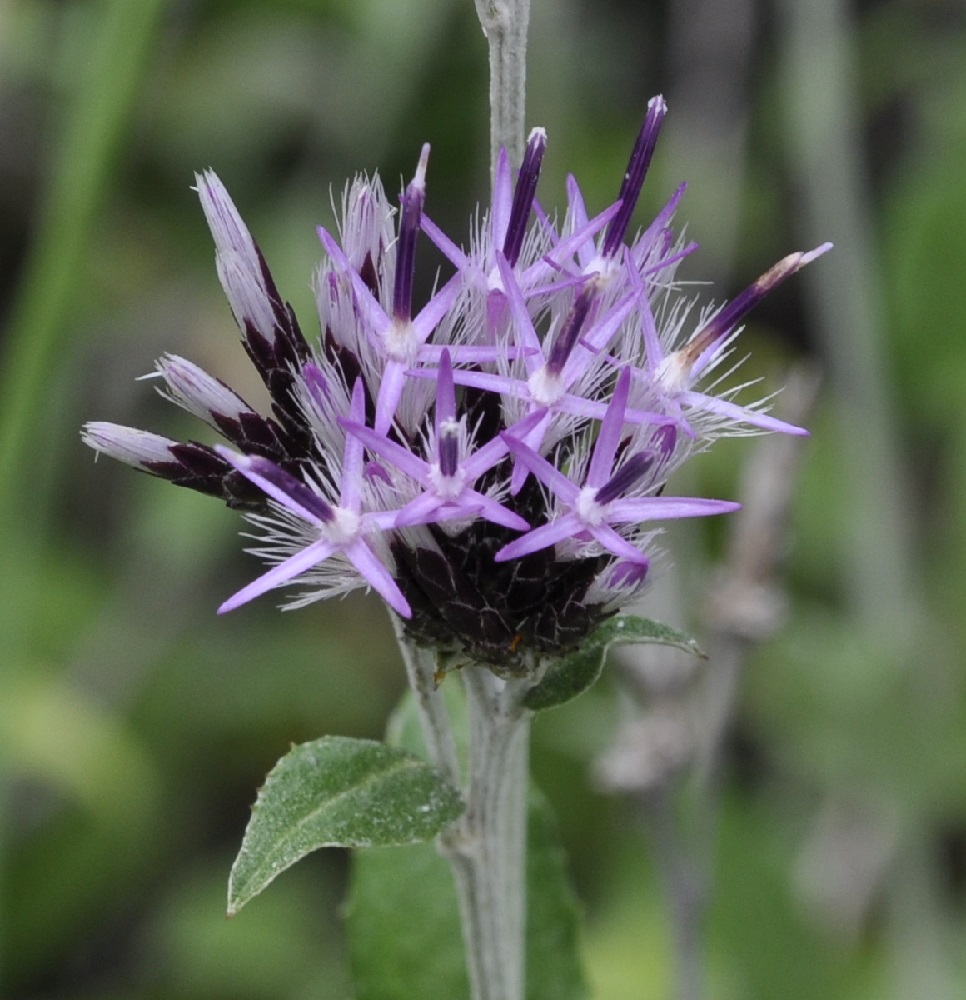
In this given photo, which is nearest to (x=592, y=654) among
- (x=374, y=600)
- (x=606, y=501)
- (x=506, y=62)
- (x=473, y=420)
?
(x=606, y=501)

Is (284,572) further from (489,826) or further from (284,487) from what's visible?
(489,826)

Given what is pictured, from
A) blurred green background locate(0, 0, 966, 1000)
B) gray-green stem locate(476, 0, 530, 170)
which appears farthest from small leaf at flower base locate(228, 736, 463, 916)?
blurred green background locate(0, 0, 966, 1000)

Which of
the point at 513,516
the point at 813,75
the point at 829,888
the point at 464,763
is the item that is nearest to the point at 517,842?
the point at 464,763

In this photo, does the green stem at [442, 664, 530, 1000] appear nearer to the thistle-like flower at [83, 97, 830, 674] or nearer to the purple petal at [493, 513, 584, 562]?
the thistle-like flower at [83, 97, 830, 674]

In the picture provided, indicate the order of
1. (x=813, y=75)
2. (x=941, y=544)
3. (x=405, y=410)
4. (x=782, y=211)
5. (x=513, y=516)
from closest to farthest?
(x=513, y=516), (x=405, y=410), (x=813, y=75), (x=941, y=544), (x=782, y=211)

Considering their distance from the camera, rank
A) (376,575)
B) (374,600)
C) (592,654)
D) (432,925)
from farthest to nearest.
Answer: (374,600) → (432,925) → (592,654) → (376,575)

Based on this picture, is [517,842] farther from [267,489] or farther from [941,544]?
[941,544]

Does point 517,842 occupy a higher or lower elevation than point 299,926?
higher
